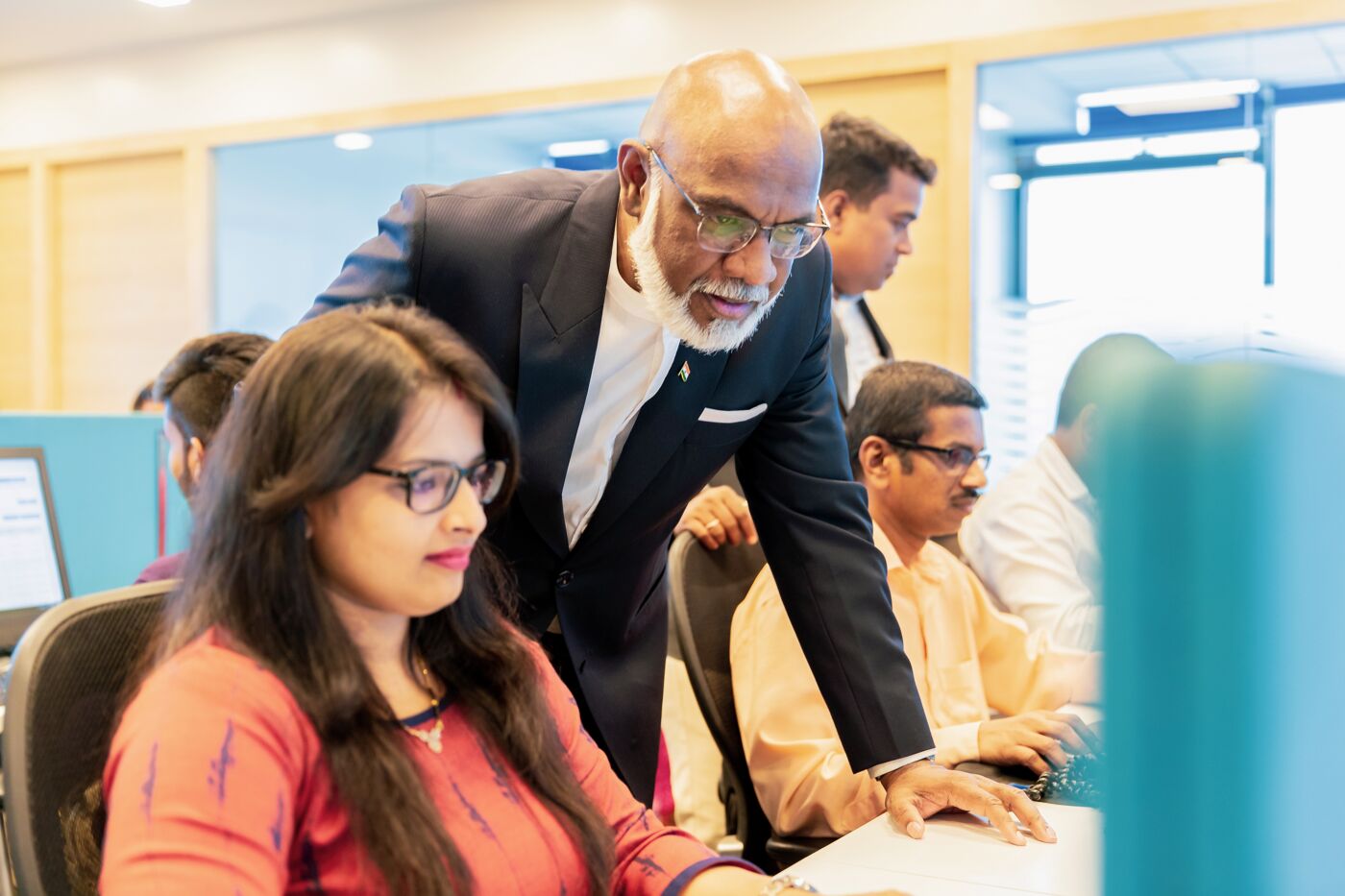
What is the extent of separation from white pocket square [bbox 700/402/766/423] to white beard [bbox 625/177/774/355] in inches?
5.8

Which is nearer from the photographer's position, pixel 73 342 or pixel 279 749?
pixel 279 749

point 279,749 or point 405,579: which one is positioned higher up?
point 405,579

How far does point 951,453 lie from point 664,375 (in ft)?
2.88

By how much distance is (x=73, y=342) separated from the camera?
6.31 m

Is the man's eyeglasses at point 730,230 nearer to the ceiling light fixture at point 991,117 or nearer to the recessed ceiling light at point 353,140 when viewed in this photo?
the ceiling light fixture at point 991,117

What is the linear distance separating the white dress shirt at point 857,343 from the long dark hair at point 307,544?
6.63 ft

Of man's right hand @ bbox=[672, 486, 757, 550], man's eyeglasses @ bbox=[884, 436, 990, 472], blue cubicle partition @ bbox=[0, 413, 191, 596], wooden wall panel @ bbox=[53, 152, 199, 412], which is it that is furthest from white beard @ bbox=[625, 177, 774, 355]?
wooden wall panel @ bbox=[53, 152, 199, 412]

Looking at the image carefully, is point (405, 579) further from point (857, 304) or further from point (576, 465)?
point (857, 304)

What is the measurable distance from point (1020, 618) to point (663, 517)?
1140mm

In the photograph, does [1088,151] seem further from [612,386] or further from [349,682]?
[349,682]

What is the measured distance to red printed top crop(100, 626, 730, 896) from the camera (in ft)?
2.84

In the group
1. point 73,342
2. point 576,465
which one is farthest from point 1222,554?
point 73,342

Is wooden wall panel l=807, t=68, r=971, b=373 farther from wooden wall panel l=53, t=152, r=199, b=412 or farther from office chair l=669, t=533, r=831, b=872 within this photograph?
wooden wall panel l=53, t=152, r=199, b=412

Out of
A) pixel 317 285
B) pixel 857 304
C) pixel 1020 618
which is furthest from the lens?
pixel 317 285
